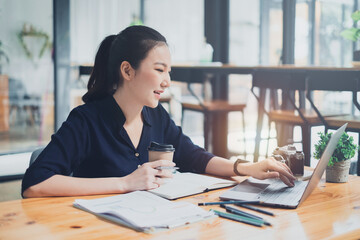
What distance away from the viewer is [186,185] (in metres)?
1.47

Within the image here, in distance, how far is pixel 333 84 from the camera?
3457 millimetres

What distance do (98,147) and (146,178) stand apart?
0.32m

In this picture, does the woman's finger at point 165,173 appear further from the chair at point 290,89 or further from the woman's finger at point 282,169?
the chair at point 290,89

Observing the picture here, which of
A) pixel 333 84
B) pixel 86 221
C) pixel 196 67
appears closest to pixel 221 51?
pixel 196 67

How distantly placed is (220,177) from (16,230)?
79cm

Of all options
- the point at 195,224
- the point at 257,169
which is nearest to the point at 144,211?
the point at 195,224

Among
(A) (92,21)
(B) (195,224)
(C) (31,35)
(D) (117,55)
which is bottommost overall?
(B) (195,224)

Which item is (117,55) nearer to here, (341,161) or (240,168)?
(240,168)

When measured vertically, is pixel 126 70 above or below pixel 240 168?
above

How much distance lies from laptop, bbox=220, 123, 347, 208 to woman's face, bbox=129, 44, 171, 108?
419mm

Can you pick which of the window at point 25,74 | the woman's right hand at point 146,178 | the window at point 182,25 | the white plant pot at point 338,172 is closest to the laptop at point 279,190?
the white plant pot at point 338,172

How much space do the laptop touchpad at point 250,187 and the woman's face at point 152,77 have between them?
0.40m

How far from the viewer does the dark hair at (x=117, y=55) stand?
1693 mm

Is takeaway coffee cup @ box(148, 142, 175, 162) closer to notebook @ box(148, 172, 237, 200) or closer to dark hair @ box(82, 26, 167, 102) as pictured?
notebook @ box(148, 172, 237, 200)
